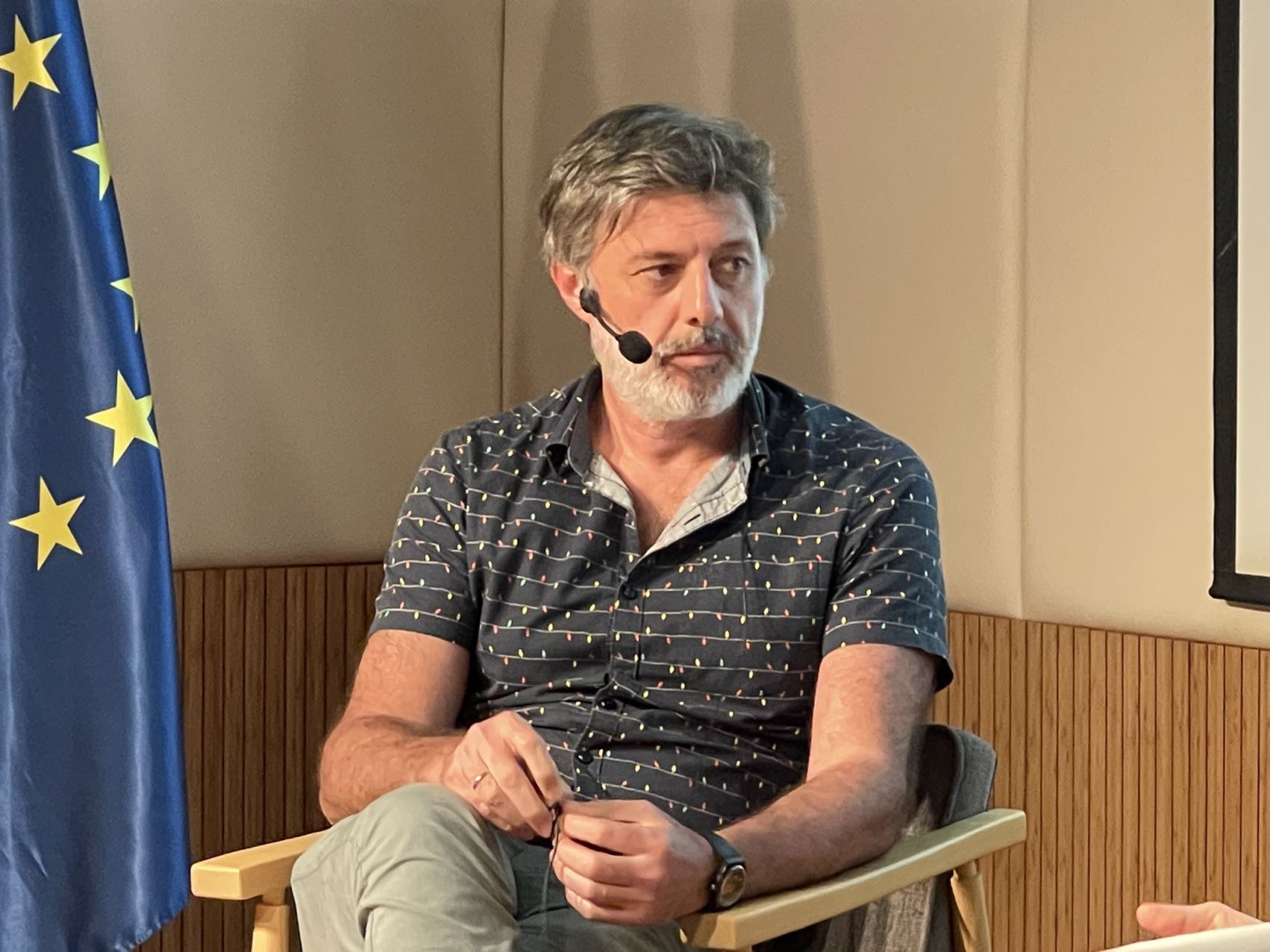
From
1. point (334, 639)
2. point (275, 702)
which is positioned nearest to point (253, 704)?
point (275, 702)

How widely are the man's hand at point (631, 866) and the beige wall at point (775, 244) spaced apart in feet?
3.09

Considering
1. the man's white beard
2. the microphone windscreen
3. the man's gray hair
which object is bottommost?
the man's white beard

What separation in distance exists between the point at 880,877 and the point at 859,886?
0.03 m

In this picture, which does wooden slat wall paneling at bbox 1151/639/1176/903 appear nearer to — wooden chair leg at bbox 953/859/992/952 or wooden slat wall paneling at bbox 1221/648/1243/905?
wooden slat wall paneling at bbox 1221/648/1243/905

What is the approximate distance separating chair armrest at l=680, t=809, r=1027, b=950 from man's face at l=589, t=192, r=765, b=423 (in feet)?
1.88

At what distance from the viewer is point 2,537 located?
7.18ft

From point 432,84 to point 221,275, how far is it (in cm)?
57

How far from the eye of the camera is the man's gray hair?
2.00m

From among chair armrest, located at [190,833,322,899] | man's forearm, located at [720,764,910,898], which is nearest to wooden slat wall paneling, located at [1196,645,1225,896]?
man's forearm, located at [720,764,910,898]

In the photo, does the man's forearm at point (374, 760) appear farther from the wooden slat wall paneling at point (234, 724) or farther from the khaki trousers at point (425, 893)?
the wooden slat wall paneling at point (234, 724)

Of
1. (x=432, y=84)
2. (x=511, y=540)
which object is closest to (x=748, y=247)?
(x=511, y=540)

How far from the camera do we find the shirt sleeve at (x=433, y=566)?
2020mm

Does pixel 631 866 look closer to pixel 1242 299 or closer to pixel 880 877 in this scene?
pixel 880 877

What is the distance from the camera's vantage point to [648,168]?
200 centimetres
